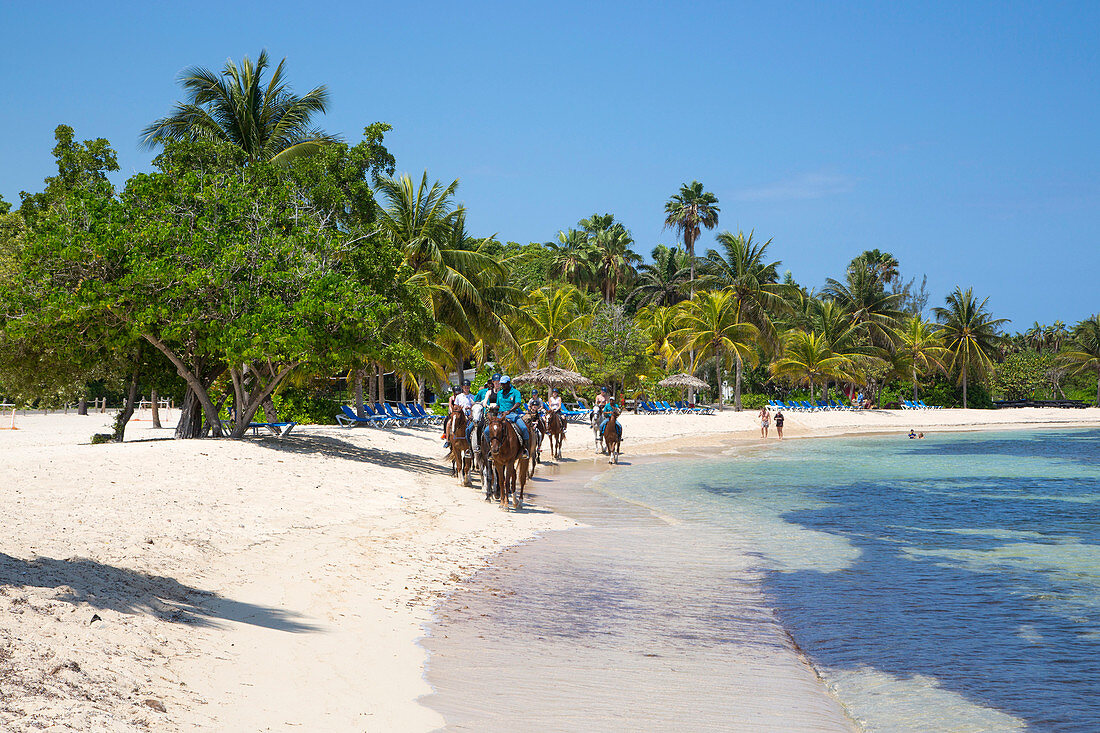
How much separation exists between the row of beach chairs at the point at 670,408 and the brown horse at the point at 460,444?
1203 inches

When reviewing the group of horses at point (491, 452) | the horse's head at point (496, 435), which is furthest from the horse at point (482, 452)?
the horse's head at point (496, 435)

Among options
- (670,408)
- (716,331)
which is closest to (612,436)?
(670,408)

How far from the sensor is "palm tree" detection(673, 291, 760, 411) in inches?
1959

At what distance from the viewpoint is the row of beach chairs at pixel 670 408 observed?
156 feet

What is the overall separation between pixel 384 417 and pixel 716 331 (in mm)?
26219

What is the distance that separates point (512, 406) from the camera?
13680 millimetres

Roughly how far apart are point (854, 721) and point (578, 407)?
126 ft

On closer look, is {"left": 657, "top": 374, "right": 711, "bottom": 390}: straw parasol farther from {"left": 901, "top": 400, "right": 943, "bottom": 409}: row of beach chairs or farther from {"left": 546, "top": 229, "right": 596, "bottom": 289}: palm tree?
{"left": 901, "top": 400, "right": 943, "bottom": 409}: row of beach chairs

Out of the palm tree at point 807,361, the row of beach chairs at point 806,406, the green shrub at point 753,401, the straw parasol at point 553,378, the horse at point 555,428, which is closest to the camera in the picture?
the horse at point 555,428

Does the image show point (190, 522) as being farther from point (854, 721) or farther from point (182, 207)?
point (182, 207)

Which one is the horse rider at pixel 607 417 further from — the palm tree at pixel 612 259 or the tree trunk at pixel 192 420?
the palm tree at pixel 612 259

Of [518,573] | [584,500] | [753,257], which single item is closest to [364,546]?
[518,573]

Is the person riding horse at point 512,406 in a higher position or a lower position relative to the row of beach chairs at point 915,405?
higher

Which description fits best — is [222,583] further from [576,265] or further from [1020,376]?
[1020,376]
